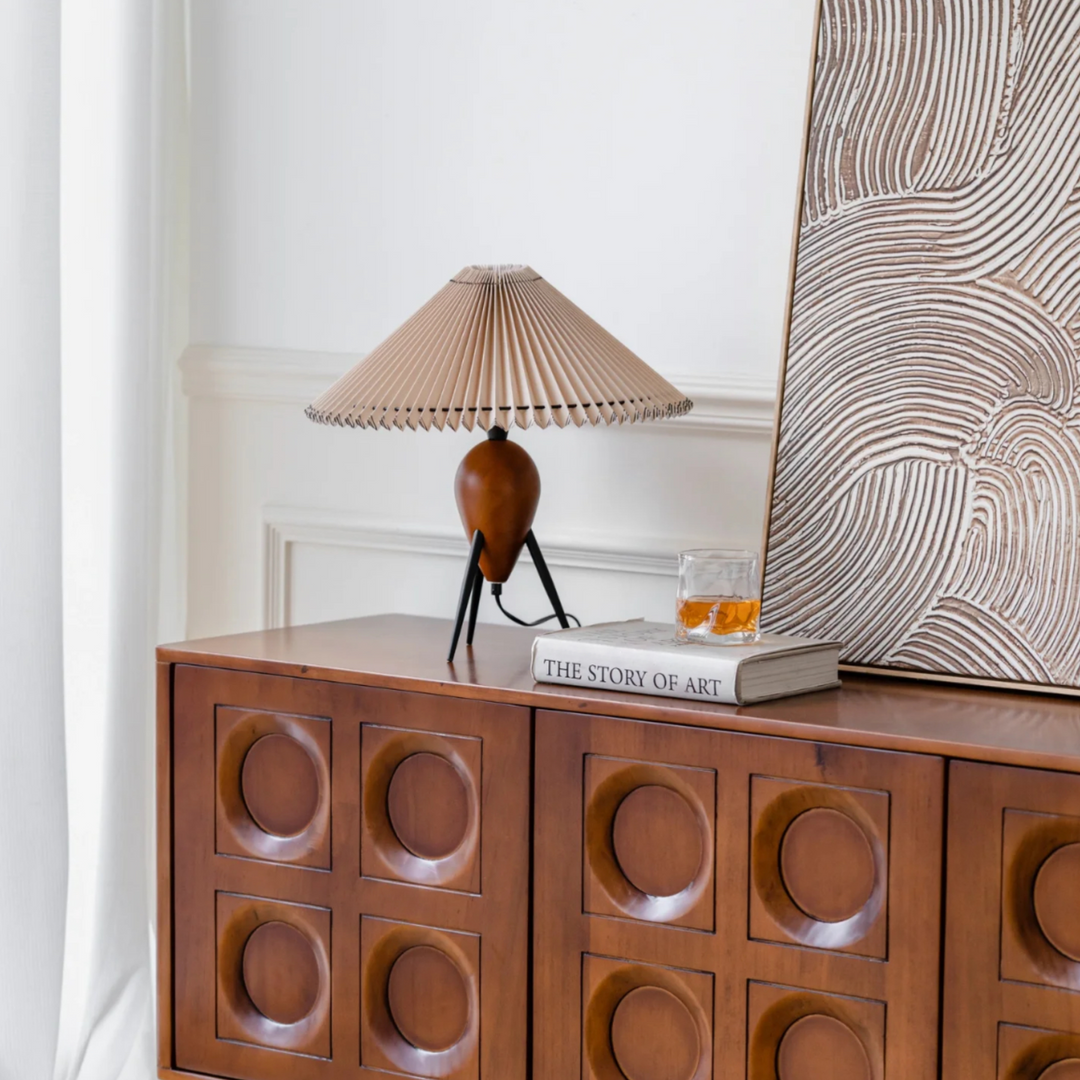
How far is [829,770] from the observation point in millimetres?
1170

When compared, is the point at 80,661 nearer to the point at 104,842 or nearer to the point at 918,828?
A: the point at 104,842

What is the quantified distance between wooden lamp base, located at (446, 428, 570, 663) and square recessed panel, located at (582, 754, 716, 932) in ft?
0.93

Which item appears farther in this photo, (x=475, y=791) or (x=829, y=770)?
(x=475, y=791)

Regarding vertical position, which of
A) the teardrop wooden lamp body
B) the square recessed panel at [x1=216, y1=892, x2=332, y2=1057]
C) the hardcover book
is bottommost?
the square recessed panel at [x1=216, y1=892, x2=332, y2=1057]

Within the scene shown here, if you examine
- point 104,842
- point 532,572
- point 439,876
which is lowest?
point 104,842

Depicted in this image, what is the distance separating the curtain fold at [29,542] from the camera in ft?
5.75

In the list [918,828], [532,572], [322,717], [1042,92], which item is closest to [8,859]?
[322,717]

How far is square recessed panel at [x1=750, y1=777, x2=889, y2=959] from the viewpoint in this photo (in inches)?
45.8

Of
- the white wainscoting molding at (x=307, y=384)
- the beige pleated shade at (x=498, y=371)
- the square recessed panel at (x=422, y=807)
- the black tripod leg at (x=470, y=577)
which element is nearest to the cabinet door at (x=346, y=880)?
the square recessed panel at (x=422, y=807)

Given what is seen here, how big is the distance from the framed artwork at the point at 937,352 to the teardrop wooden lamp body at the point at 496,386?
184mm

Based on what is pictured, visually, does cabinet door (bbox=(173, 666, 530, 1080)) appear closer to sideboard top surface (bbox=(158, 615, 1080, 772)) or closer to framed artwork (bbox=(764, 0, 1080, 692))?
sideboard top surface (bbox=(158, 615, 1080, 772))

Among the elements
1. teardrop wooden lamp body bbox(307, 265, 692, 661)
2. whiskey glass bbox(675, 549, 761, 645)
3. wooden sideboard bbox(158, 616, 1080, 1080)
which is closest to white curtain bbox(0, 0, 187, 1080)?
wooden sideboard bbox(158, 616, 1080, 1080)

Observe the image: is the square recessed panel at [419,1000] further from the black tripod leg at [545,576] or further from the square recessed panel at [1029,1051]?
the square recessed panel at [1029,1051]

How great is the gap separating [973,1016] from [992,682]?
347 millimetres
